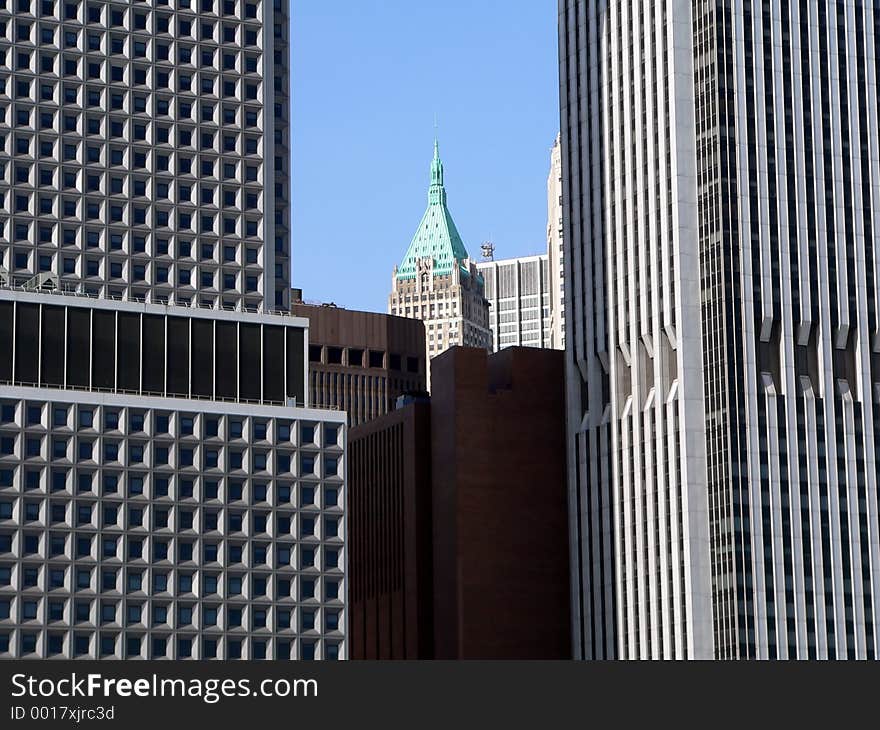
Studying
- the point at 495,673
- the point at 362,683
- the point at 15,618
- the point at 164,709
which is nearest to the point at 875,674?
the point at 495,673

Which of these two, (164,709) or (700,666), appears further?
(700,666)

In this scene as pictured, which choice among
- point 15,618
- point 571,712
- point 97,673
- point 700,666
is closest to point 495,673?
point 571,712

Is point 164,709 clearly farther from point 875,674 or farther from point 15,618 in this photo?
point 15,618

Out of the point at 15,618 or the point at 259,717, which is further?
the point at 15,618

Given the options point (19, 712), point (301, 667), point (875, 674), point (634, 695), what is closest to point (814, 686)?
point (875, 674)

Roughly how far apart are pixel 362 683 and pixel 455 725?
4.25 meters

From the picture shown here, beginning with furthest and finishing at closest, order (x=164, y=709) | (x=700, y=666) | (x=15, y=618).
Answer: (x=15, y=618), (x=700, y=666), (x=164, y=709)

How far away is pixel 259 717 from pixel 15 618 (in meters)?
120

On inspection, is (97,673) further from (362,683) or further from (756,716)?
(756,716)

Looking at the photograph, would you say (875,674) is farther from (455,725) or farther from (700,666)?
(455,725)

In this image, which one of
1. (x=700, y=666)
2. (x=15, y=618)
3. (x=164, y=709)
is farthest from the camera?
(x=15, y=618)

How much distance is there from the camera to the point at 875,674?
3607 inches

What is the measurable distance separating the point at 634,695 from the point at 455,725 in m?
7.93

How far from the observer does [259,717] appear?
3324 inches
